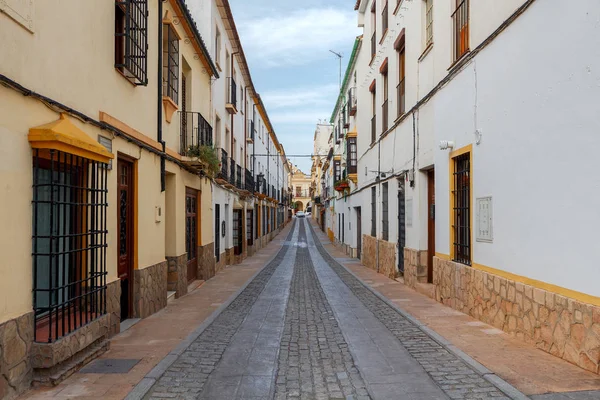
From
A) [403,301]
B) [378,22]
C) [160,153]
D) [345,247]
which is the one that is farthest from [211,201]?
[345,247]

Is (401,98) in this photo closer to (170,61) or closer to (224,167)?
(170,61)

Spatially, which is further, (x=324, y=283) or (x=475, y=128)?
(x=324, y=283)

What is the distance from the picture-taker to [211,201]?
45.3 feet

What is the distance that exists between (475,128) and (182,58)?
20.8 feet

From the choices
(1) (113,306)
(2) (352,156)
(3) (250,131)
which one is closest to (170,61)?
(1) (113,306)

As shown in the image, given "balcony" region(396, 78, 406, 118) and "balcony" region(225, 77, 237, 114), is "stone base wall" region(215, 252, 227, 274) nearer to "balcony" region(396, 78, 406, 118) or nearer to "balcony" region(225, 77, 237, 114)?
"balcony" region(225, 77, 237, 114)

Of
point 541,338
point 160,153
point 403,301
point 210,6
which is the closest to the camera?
point 541,338

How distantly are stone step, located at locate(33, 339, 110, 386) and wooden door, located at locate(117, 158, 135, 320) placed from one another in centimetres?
175

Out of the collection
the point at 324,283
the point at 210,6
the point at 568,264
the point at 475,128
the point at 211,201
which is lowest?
the point at 324,283

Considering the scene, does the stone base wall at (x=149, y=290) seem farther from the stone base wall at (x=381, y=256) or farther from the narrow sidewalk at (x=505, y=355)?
the stone base wall at (x=381, y=256)

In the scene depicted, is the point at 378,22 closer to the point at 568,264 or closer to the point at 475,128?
the point at 475,128

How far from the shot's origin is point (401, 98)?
482 inches

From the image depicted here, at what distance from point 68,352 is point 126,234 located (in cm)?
284

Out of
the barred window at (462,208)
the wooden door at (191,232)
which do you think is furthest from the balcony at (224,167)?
the barred window at (462,208)
